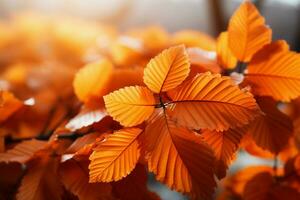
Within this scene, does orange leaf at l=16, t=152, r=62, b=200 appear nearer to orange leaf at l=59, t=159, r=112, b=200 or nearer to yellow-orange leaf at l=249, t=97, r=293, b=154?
orange leaf at l=59, t=159, r=112, b=200

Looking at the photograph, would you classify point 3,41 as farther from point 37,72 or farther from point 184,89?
point 184,89

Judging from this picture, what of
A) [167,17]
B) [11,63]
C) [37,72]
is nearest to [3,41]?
[11,63]

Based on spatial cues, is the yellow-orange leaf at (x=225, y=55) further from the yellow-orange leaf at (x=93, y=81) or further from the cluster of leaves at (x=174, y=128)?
the yellow-orange leaf at (x=93, y=81)

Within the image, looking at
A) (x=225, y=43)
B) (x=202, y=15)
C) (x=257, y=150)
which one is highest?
(x=225, y=43)

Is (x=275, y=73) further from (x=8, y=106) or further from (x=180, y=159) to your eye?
(x=8, y=106)

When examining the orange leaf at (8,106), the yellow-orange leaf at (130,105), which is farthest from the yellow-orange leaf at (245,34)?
the orange leaf at (8,106)

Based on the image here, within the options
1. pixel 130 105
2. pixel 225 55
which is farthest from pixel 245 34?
pixel 130 105
